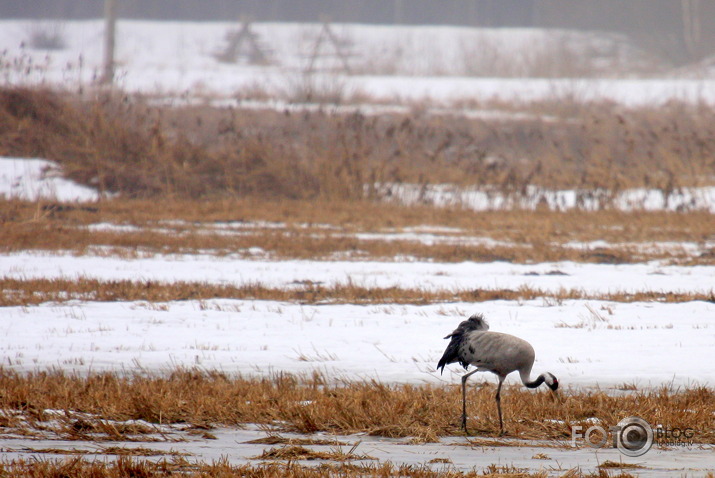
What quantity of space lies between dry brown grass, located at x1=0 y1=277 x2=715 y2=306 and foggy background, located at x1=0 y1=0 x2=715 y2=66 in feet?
106

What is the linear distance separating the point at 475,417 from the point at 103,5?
132 ft

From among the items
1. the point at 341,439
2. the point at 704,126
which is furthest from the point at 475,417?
the point at 704,126

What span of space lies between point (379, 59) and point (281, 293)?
3117 centimetres

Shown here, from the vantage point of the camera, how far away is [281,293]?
1064 centimetres

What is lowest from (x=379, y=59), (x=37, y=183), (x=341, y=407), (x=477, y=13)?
(x=341, y=407)

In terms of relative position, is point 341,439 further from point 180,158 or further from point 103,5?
point 103,5

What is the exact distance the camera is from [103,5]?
42469 millimetres

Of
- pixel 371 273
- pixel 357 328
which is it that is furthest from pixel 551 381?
pixel 371 273

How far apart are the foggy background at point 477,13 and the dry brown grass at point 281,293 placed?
32.4m

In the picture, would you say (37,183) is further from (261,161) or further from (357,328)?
(357,328)

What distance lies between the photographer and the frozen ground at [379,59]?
35.4 m

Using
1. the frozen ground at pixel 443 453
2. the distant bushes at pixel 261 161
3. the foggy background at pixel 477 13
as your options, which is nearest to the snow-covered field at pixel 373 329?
the frozen ground at pixel 443 453

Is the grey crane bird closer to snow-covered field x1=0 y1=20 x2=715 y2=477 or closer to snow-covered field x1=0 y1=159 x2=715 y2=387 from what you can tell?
snow-covered field x1=0 y1=20 x2=715 y2=477

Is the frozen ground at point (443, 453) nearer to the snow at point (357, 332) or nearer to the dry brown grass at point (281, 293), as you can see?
the snow at point (357, 332)
